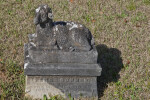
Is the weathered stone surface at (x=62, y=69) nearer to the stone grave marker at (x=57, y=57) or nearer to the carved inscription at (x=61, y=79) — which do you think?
the stone grave marker at (x=57, y=57)

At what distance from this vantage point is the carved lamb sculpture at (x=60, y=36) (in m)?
4.01

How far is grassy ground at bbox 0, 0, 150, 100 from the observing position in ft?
15.3

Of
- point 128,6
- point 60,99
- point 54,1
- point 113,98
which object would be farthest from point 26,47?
point 128,6

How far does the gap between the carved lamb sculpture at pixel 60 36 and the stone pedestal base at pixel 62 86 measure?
500mm

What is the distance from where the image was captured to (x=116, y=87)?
4.64 metres

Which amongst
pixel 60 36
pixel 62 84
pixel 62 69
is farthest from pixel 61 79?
pixel 60 36

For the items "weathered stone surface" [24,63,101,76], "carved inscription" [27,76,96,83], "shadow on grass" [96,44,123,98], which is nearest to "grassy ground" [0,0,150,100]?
"shadow on grass" [96,44,123,98]

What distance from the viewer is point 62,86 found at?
4.30 metres

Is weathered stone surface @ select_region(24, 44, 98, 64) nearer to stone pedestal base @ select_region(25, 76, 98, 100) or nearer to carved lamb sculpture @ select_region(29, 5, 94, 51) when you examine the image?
carved lamb sculpture @ select_region(29, 5, 94, 51)

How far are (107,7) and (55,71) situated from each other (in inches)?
148

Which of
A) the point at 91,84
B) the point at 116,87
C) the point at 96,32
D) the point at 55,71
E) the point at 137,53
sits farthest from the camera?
the point at 96,32

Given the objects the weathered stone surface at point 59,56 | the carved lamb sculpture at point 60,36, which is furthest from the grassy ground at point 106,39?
the carved lamb sculpture at point 60,36

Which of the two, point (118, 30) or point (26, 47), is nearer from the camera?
point (26, 47)

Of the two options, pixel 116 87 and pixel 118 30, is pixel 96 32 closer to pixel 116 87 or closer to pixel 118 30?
pixel 118 30
